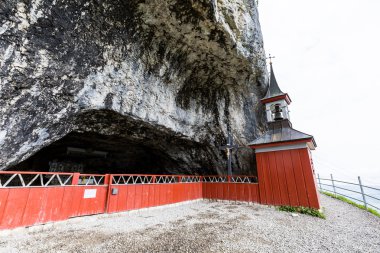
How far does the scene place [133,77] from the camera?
892cm

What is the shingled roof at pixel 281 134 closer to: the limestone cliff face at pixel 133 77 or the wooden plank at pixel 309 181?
the wooden plank at pixel 309 181

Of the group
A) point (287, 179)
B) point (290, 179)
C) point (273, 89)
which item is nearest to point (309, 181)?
point (290, 179)

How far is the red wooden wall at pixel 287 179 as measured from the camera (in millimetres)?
9969

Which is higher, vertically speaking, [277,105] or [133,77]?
[277,105]

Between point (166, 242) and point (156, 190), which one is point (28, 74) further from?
point (156, 190)

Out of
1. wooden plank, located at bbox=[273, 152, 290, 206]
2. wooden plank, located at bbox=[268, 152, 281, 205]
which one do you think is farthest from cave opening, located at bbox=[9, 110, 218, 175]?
wooden plank, located at bbox=[273, 152, 290, 206]

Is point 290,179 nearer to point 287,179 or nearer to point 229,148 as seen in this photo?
point 287,179

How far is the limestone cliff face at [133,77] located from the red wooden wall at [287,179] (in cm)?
259

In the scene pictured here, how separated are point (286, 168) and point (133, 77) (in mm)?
9652

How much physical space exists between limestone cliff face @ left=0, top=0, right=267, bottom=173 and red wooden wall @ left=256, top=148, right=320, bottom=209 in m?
2.59

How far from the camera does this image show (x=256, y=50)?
1265 cm

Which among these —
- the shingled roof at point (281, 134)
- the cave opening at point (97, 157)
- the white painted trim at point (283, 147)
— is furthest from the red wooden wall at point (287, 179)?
the cave opening at point (97, 157)

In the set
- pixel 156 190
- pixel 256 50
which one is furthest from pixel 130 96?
pixel 256 50

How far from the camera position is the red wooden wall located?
32.7ft
